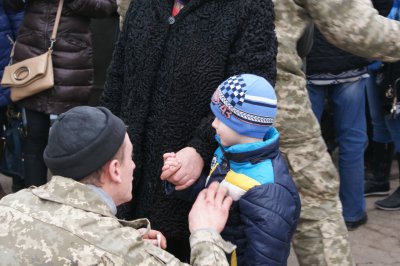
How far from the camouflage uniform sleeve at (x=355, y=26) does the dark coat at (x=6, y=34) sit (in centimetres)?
244

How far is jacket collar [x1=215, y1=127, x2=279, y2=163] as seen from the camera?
230cm

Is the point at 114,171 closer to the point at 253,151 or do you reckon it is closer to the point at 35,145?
the point at 253,151

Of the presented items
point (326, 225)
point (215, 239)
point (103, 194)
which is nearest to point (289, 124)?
point (326, 225)

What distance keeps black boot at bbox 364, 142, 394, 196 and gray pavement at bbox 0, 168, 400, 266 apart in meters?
0.21

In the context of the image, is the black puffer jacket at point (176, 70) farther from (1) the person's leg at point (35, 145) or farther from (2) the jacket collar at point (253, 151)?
(1) the person's leg at point (35, 145)

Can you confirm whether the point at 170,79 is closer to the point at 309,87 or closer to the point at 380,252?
the point at 309,87

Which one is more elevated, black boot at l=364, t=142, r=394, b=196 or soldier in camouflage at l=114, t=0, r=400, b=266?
soldier in camouflage at l=114, t=0, r=400, b=266

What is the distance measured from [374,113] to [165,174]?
2921 millimetres

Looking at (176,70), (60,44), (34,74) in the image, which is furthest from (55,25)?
(176,70)

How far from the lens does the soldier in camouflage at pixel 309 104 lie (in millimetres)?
2639

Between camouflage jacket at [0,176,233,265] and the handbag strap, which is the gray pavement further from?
camouflage jacket at [0,176,233,265]

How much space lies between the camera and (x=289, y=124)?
2.80 metres

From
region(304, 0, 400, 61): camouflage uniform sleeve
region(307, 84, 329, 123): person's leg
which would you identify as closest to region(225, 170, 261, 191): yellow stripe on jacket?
region(304, 0, 400, 61): camouflage uniform sleeve

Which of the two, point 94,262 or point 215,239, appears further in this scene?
point 215,239
